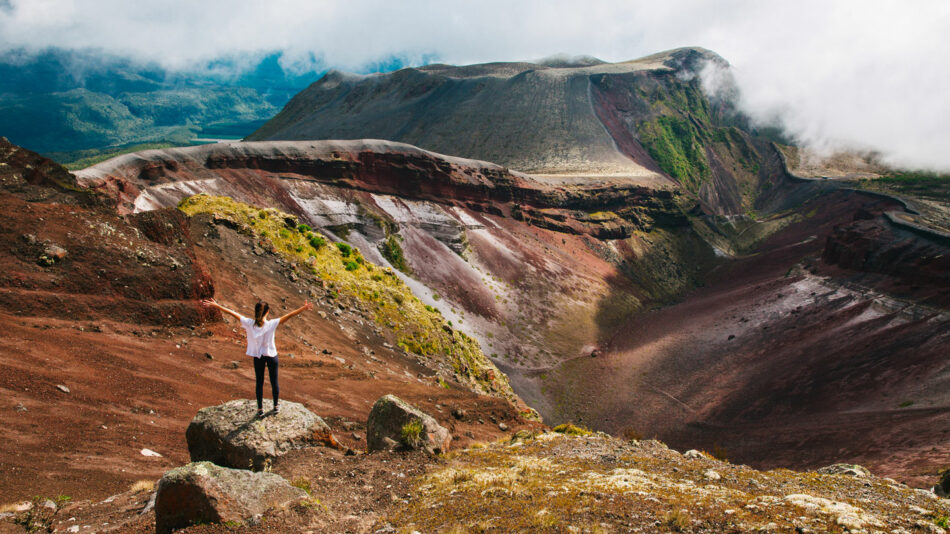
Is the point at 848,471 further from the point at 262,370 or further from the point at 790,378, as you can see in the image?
the point at 790,378

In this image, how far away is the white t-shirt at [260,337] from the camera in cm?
862

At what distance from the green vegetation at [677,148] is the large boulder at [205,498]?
111284 millimetres

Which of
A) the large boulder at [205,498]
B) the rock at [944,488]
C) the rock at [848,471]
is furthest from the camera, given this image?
the rock at [944,488]

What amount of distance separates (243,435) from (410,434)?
119 inches

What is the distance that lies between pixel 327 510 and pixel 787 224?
101 meters

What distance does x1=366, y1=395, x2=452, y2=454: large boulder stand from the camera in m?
10.2

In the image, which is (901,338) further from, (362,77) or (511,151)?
(362,77)

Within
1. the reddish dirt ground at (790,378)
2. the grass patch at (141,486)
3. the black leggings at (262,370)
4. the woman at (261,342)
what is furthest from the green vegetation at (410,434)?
the reddish dirt ground at (790,378)

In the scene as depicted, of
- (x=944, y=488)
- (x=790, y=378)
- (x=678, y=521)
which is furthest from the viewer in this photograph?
(x=790, y=378)

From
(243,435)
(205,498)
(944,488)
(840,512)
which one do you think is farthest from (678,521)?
(944,488)

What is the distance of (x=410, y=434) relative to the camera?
10.2 meters

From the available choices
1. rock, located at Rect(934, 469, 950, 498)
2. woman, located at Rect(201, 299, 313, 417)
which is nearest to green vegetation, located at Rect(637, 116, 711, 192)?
rock, located at Rect(934, 469, 950, 498)

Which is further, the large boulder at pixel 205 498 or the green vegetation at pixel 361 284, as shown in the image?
the green vegetation at pixel 361 284

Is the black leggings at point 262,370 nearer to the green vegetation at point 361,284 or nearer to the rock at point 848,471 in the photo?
the rock at point 848,471
